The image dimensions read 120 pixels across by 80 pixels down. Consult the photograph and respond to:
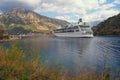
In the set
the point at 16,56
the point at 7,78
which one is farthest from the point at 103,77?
the point at 16,56

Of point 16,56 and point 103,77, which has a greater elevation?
point 16,56

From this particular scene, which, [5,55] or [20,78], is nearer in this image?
[20,78]

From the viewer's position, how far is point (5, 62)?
13.6m

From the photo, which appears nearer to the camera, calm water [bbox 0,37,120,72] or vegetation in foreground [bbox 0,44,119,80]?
vegetation in foreground [bbox 0,44,119,80]

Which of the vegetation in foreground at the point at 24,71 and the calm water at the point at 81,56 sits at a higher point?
the vegetation in foreground at the point at 24,71

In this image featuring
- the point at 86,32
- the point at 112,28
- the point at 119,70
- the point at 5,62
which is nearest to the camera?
→ the point at 119,70

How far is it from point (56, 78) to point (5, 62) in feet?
12.6

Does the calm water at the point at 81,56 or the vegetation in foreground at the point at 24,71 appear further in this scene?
the calm water at the point at 81,56

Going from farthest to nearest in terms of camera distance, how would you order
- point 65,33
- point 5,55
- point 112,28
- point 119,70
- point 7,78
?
point 112,28, point 65,33, point 5,55, point 7,78, point 119,70

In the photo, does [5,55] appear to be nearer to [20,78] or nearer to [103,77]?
[20,78]

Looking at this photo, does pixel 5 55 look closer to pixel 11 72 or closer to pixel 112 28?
pixel 11 72

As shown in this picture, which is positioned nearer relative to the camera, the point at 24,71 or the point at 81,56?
the point at 24,71

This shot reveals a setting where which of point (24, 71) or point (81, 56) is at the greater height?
point (24, 71)

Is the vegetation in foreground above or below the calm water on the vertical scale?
above
